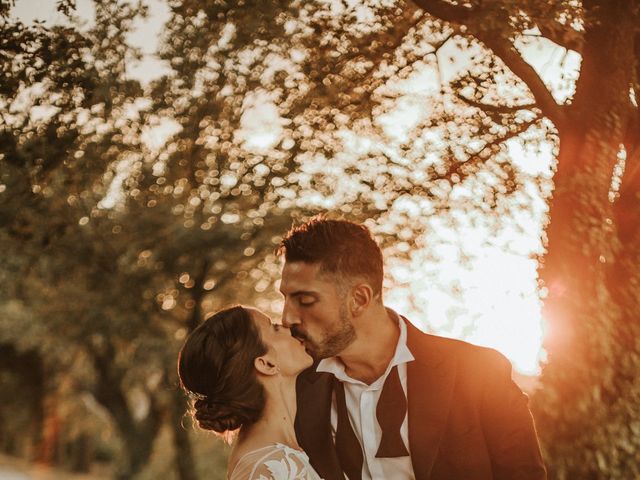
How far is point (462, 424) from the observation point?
422 centimetres

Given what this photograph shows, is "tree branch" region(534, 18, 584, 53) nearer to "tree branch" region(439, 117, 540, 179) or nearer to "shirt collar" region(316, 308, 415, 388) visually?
"tree branch" region(439, 117, 540, 179)

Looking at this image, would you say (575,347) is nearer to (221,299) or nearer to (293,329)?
(293,329)

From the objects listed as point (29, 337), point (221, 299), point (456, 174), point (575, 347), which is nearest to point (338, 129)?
point (456, 174)

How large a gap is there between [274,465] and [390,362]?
99 centimetres

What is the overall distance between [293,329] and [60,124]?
5354mm

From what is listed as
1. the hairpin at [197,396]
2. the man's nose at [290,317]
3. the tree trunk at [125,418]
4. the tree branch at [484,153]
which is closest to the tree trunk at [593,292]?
the tree branch at [484,153]

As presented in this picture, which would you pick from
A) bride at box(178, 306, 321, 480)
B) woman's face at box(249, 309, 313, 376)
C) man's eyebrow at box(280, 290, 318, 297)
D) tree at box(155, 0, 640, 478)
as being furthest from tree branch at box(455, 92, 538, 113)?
bride at box(178, 306, 321, 480)

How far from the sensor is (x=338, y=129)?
961 centimetres

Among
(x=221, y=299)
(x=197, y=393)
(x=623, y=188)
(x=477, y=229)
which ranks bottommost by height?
(x=221, y=299)

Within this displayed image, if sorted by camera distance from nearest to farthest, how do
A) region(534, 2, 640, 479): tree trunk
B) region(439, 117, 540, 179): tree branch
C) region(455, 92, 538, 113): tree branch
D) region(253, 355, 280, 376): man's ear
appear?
region(253, 355, 280, 376): man's ear → region(534, 2, 640, 479): tree trunk → region(455, 92, 538, 113): tree branch → region(439, 117, 540, 179): tree branch

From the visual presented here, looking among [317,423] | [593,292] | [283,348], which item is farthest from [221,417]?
[593,292]

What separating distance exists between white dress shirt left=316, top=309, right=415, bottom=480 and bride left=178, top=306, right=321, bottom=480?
0.39 m

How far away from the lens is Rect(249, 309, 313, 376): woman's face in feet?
14.3

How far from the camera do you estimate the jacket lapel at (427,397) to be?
419 centimetres
